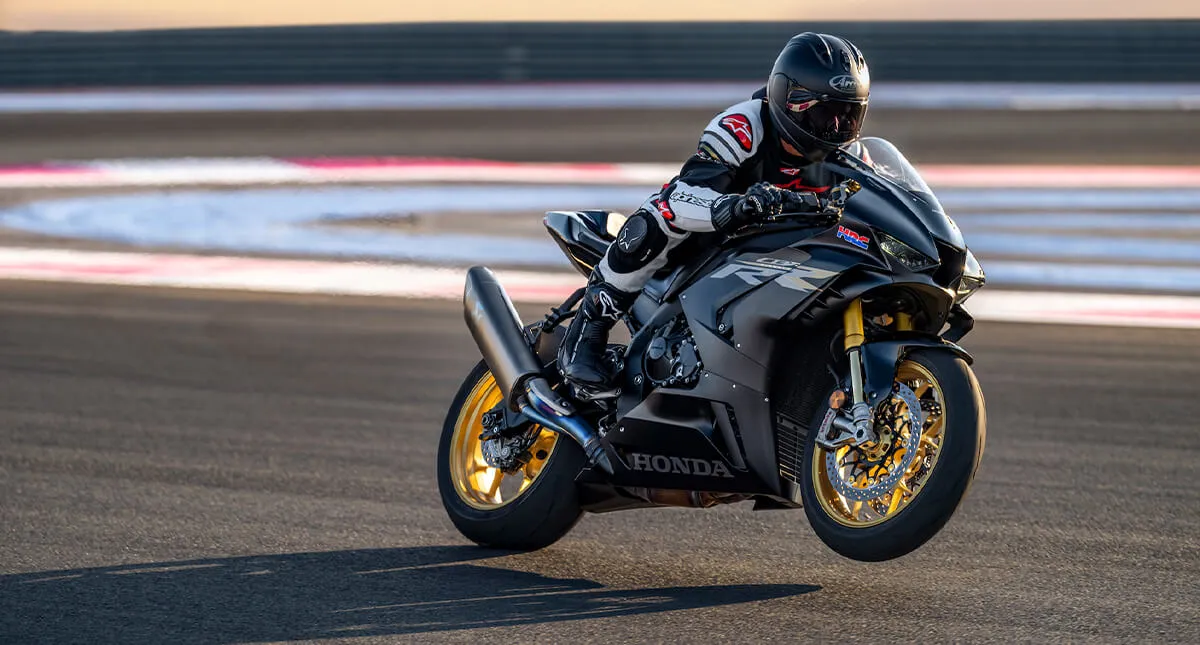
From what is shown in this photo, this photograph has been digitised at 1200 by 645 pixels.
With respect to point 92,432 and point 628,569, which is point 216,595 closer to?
point 628,569

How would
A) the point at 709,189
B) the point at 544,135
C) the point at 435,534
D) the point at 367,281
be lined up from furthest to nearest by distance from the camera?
the point at 544,135, the point at 367,281, the point at 435,534, the point at 709,189

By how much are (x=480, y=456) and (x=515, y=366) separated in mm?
464

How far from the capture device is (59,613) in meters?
4.78

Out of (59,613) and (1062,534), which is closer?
(59,613)

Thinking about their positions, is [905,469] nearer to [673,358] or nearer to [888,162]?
[673,358]

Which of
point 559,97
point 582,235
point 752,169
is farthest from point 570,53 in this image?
point 752,169

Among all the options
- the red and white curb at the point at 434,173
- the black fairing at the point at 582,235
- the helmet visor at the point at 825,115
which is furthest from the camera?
the red and white curb at the point at 434,173

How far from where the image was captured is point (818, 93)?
5168 mm

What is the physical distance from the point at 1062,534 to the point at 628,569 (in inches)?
64.3

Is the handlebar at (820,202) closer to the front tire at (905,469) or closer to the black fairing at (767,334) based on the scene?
the black fairing at (767,334)

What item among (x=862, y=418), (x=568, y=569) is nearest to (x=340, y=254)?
(x=568, y=569)

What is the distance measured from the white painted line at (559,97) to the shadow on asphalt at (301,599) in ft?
57.4

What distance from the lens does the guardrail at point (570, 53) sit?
23.4m

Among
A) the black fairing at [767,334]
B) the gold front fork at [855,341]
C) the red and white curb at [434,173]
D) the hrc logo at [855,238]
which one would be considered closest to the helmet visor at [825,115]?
the black fairing at [767,334]
